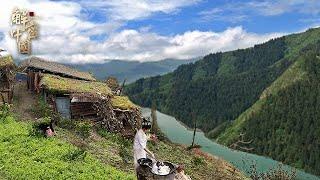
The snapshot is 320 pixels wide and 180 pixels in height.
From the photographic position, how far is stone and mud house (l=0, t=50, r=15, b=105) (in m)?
53.9

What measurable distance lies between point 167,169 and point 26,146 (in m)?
23.9

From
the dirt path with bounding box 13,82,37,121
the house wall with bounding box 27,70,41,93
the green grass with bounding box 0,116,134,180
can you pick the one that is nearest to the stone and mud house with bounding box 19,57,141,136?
the dirt path with bounding box 13,82,37,121

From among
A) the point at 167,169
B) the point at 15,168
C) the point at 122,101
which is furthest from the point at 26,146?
the point at 167,169

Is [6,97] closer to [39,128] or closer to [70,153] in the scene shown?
[39,128]

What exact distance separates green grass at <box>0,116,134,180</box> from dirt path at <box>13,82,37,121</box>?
10.9 metres

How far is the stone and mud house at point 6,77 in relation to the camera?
177 ft

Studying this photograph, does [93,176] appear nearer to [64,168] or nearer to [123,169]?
[64,168]

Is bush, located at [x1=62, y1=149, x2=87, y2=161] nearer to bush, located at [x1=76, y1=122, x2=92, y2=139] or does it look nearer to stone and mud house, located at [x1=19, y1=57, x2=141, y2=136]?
bush, located at [x1=76, y1=122, x2=92, y2=139]

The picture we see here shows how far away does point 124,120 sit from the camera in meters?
49.7

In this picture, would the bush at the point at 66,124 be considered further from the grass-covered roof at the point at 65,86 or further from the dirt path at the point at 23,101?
the grass-covered roof at the point at 65,86

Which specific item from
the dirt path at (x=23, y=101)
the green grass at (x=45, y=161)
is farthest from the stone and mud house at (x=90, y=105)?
the green grass at (x=45, y=161)

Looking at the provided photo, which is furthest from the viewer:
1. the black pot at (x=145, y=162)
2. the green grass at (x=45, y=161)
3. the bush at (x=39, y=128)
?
the bush at (x=39, y=128)

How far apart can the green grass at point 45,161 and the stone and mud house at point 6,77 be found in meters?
17.2

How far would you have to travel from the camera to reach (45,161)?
30.3m
